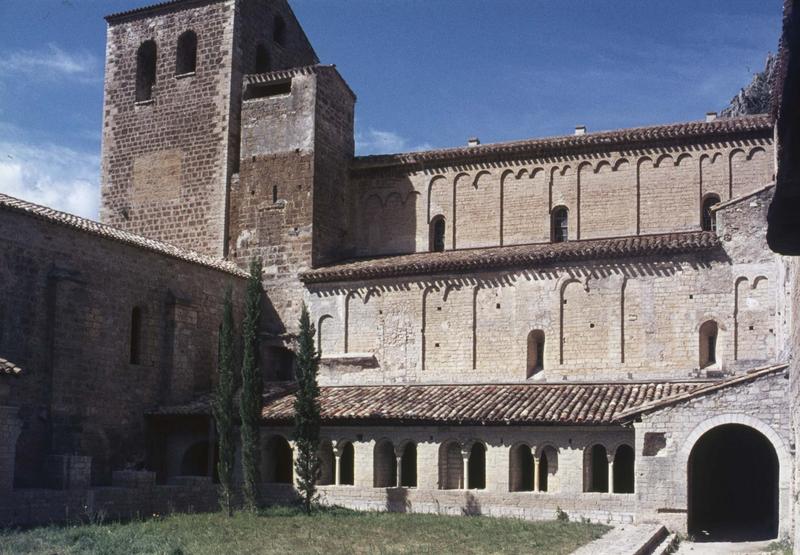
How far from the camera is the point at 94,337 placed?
2584 centimetres

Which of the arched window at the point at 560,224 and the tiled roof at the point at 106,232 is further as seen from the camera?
the arched window at the point at 560,224

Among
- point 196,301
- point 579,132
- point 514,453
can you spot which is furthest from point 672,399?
point 196,301

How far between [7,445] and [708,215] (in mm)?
19341

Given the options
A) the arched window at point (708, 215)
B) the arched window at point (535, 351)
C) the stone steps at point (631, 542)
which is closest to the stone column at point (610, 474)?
the stone steps at point (631, 542)

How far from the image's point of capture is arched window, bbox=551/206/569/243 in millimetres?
30281

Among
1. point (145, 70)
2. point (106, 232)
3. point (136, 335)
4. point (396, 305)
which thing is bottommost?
point (136, 335)

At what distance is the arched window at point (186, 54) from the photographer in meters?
33.9

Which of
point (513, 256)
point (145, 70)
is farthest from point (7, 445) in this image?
point (145, 70)

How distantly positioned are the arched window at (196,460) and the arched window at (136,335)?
3.00 m

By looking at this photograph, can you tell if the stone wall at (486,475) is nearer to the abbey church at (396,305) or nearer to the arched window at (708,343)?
the abbey church at (396,305)

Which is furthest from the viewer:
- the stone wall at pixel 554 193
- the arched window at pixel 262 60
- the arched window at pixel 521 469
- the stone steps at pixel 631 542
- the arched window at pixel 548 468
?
the arched window at pixel 262 60

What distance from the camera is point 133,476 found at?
23.6 meters

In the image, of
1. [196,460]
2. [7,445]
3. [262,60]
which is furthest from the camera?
[262,60]

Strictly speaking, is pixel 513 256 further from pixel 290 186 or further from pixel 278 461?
pixel 278 461
